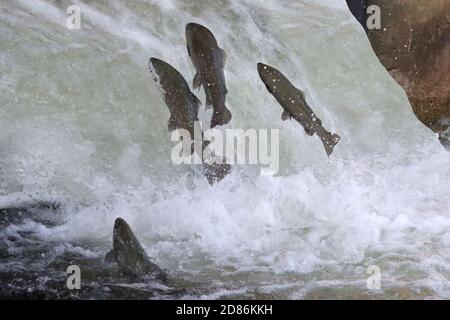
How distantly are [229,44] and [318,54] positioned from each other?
39.4 inches

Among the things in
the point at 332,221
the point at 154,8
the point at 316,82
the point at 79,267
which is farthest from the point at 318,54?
the point at 79,267

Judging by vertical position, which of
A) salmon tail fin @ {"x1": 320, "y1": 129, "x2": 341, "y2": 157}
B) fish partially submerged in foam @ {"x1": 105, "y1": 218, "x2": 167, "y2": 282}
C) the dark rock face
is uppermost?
the dark rock face

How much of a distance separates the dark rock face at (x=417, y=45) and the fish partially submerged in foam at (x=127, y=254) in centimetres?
281

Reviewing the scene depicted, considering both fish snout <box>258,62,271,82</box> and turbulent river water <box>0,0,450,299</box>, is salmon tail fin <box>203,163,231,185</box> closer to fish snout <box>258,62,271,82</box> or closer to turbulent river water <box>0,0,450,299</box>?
turbulent river water <box>0,0,450,299</box>

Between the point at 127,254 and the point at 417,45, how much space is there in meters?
2.98

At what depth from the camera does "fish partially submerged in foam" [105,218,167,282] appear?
4.59 meters

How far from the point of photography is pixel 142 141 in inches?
251

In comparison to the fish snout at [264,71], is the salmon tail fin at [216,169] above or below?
below

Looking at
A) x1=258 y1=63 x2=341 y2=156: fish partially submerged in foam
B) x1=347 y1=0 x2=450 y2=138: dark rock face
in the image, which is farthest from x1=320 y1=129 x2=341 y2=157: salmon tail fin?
x1=347 y1=0 x2=450 y2=138: dark rock face

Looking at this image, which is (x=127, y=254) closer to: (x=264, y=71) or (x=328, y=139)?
(x=264, y=71)

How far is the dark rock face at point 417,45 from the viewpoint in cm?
627

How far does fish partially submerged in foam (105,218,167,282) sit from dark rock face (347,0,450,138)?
9.23 feet

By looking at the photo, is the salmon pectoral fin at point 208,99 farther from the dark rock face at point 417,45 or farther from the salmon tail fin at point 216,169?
the dark rock face at point 417,45

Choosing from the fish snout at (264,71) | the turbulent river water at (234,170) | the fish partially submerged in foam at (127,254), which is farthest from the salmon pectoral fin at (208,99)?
the fish partially submerged in foam at (127,254)
